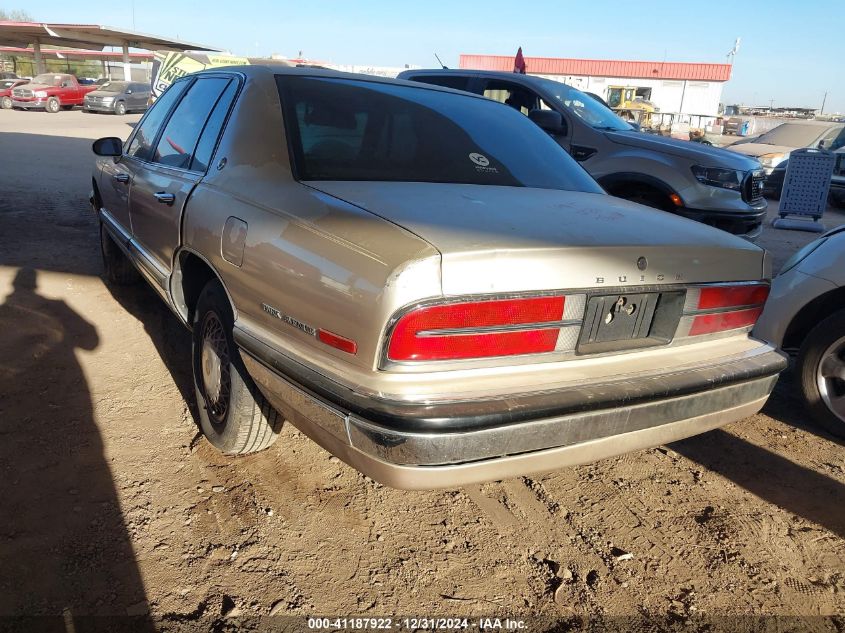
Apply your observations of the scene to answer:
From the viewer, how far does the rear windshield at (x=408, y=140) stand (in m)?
2.54

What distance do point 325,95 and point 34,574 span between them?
2107mm

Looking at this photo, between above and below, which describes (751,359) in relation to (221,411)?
above

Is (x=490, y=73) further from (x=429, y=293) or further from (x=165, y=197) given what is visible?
(x=429, y=293)

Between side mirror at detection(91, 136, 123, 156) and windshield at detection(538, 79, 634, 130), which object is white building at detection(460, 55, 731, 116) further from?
side mirror at detection(91, 136, 123, 156)

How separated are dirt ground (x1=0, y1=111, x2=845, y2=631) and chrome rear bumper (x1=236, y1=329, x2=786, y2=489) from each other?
464 mm

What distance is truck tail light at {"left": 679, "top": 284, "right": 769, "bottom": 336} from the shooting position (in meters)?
2.29

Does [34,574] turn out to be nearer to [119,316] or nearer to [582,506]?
[582,506]

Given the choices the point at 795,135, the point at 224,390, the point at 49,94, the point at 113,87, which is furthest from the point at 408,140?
the point at 49,94

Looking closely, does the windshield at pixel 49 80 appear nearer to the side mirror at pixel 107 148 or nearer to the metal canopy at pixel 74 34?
the metal canopy at pixel 74 34

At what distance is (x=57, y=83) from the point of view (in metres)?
27.0

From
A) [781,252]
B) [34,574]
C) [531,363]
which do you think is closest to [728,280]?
[531,363]

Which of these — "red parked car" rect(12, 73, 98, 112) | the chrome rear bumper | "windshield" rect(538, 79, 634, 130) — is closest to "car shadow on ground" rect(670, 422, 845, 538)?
the chrome rear bumper

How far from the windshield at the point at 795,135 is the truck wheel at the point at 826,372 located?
12004mm

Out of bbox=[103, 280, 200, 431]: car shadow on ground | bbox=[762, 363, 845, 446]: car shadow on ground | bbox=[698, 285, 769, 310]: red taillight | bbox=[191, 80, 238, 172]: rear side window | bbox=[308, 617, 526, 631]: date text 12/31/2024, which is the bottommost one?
bbox=[103, 280, 200, 431]: car shadow on ground
